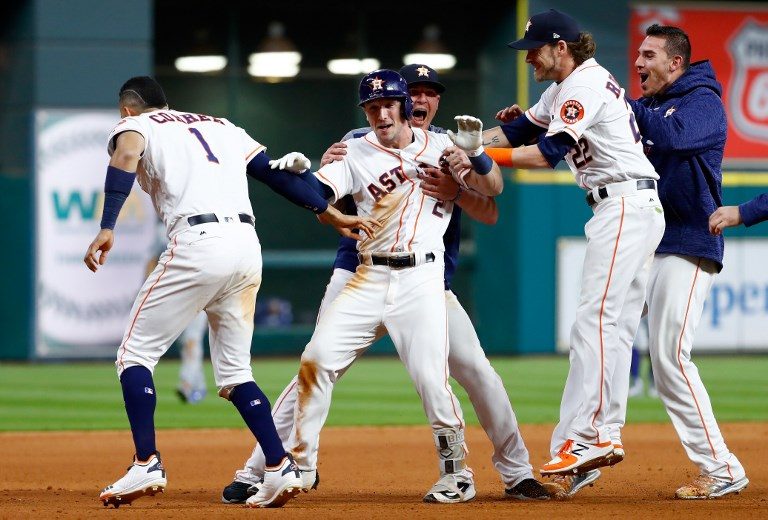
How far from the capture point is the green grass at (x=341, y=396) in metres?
11.0

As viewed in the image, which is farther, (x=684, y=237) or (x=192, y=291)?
(x=684, y=237)

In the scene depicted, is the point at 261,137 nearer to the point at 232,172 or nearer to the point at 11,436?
the point at 11,436

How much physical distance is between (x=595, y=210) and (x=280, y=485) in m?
1.97

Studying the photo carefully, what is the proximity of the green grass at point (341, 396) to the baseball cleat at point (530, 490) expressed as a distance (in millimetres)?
4443

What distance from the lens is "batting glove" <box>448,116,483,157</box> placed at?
233 inches

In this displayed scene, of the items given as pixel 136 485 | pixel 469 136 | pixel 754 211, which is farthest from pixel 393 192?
pixel 136 485

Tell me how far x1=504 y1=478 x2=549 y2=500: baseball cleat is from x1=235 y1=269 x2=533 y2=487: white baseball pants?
0.02 metres

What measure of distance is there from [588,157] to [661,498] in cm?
167

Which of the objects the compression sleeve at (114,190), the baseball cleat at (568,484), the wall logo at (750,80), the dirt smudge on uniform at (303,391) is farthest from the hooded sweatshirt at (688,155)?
the wall logo at (750,80)

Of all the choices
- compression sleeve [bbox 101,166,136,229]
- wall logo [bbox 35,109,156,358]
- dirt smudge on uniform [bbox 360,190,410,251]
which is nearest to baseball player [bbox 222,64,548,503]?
dirt smudge on uniform [bbox 360,190,410,251]

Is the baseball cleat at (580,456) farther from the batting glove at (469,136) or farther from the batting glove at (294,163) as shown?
the batting glove at (294,163)

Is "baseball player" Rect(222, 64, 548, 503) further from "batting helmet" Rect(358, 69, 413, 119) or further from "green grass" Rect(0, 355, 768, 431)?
"green grass" Rect(0, 355, 768, 431)

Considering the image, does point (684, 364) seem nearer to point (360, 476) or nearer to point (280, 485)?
point (280, 485)

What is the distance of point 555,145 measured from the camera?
19.9 feet
